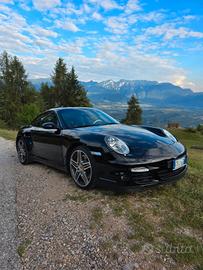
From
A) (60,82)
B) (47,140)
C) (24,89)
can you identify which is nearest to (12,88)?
(24,89)

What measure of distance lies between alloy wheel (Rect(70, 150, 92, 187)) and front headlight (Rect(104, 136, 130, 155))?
46 cm

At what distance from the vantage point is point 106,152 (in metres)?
3.91

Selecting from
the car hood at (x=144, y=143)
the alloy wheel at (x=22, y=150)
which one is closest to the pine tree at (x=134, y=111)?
the alloy wheel at (x=22, y=150)

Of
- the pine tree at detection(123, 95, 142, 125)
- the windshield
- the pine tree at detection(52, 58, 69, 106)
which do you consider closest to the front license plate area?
the windshield

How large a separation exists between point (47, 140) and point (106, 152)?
1.91 metres

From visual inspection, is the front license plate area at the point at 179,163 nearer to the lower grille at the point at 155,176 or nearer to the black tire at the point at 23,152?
the lower grille at the point at 155,176

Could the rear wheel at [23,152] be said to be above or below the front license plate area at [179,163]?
below

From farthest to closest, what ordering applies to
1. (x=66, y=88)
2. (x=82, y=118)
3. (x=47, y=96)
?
1. (x=47, y=96)
2. (x=66, y=88)
3. (x=82, y=118)

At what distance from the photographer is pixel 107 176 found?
3900 millimetres

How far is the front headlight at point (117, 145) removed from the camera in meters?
3.86

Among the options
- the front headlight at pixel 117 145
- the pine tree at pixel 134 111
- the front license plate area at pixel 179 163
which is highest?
the front headlight at pixel 117 145

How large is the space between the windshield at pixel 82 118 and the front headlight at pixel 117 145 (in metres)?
1.15

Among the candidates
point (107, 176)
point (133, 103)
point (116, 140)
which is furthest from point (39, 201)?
point (133, 103)

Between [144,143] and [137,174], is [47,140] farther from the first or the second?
[137,174]
